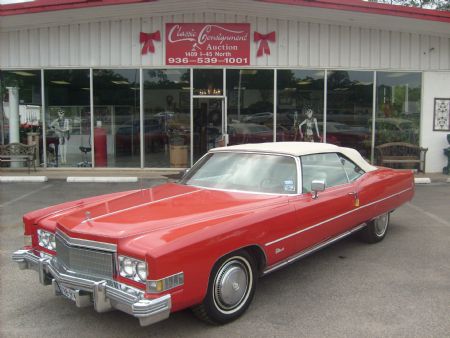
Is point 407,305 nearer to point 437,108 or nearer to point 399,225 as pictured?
point 399,225

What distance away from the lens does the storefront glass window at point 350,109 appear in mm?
→ 14086

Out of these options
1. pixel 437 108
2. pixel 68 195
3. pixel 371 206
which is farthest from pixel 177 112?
pixel 371 206

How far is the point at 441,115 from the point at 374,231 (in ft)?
32.1

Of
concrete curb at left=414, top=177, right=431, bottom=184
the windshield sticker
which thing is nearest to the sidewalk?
concrete curb at left=414, top=177, right=431, bottom=184

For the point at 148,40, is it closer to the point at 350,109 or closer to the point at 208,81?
the point at 208,81

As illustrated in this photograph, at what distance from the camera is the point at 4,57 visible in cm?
1404

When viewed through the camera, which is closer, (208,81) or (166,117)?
(208,81)

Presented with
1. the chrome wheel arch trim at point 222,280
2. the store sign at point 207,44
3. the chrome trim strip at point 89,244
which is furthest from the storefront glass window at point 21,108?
the chrome wheel arch trim at point 222,280

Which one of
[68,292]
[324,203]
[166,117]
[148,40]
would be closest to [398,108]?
[166,117]

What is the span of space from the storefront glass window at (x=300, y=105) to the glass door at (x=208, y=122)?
5.88ft

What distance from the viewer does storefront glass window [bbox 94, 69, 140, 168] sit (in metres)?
14.0

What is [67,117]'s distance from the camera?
47.1ft

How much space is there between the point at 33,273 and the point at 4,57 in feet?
36.3

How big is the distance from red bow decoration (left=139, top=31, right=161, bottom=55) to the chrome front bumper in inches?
430
